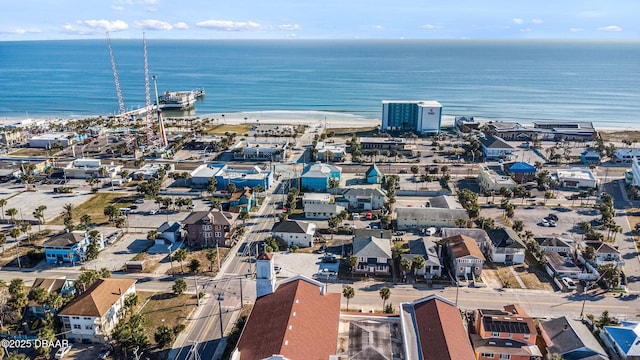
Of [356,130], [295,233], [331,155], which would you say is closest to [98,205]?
[295,233]

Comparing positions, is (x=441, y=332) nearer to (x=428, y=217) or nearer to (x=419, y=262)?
(x=419, y=262)

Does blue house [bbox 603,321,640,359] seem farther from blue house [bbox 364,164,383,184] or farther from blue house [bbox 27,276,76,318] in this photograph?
blue house [bbox 27,276,76,318]

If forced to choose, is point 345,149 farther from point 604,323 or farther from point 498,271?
point 604,323

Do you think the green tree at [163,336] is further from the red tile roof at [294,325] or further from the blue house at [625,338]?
the blue house at [625,338]

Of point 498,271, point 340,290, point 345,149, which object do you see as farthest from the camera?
point 345,149

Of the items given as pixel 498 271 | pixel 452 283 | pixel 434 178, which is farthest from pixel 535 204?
pixel 452 283

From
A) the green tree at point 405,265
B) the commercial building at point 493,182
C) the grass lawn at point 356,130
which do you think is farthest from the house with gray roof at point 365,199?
the grass lawn at point 356,130
